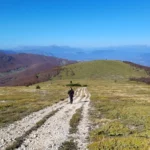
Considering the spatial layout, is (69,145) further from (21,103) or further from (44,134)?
(21,103)

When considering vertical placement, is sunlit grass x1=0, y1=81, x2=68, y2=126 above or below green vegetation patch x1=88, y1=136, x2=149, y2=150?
below

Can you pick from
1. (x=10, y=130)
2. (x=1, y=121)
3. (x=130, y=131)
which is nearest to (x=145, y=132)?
(x=130, y=131)

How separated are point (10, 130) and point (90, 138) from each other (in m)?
8.68

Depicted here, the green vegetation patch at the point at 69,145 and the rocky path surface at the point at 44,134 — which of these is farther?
the rocky path surface at the point at 44,134

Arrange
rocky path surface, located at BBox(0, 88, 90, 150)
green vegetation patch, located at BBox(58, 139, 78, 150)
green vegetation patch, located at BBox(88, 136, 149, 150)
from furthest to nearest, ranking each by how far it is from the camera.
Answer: rocky path surface, located at BBox(0, 88, 90, 150), green vegetation patch, located at BBox(58, 139, 78, 150), green vegetation patch, located at BBox(88, 136, 149, 150)

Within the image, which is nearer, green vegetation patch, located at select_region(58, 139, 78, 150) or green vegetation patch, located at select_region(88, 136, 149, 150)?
A: green vegetation patch, located at select_region(88, 136, 149, 150)

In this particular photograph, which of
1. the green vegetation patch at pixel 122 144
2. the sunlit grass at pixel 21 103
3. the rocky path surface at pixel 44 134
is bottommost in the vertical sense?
the sunlit grass at pixel 21 103

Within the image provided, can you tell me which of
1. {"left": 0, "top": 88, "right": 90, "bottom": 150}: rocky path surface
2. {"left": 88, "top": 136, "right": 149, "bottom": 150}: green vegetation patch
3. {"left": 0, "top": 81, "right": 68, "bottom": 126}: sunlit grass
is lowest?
{"left": 0, "top": 81, "right": 68, "bottom": 126}: sunlit grass

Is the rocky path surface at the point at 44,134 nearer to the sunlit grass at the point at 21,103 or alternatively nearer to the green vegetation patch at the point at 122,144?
the green vegetation patch at the point at 122,144

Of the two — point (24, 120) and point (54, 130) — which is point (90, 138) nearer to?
point (54, 130)

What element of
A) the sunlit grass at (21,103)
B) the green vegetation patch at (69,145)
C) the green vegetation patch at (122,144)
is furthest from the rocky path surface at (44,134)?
the sunlit grass at (21,103)

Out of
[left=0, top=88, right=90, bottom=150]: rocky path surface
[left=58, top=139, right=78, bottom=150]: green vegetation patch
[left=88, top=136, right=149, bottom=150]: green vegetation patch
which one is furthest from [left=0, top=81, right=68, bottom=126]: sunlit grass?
[left=88, top=136, right=149, bottom=150]: green vegetation patch

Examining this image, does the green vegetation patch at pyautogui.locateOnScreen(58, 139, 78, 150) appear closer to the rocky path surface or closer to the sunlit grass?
the rocky path surface

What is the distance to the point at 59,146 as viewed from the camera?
74.1ft
